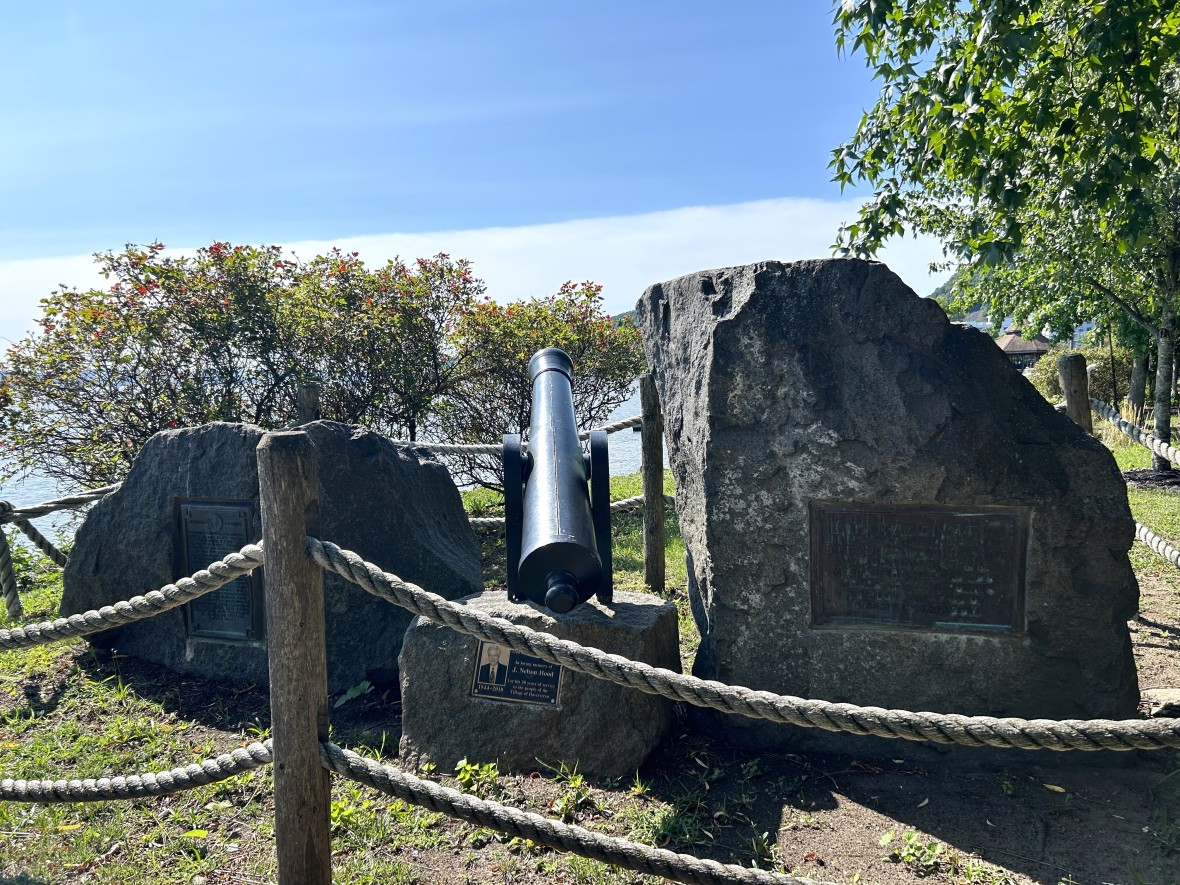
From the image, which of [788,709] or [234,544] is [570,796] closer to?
[788,709]

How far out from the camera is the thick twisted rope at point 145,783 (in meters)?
2.42

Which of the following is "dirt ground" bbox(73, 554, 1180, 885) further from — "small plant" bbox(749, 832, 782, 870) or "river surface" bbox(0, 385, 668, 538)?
"river surface" bbox(0, 385, 668, 538)

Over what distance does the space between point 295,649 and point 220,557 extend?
2.91 meters

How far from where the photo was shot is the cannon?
3455mm

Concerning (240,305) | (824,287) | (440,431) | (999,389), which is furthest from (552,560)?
(440,431)

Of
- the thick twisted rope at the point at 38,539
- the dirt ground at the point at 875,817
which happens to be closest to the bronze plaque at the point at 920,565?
the dirt ground at the point at 875,817

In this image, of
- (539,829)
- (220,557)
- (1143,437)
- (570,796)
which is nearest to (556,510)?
(570,796)

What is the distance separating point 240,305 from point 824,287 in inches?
239

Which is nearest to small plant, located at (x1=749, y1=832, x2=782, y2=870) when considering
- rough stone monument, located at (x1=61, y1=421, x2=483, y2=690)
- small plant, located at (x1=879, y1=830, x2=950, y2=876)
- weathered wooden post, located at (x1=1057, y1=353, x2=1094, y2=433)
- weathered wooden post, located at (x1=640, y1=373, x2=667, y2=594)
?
small plant, located at (x1=879, y1=830, x2=950, y2=876)

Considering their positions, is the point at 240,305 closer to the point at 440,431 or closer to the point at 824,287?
the point at 440,431

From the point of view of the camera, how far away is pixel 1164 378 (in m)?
10.4

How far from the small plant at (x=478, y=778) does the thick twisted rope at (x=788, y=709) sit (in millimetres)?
1467

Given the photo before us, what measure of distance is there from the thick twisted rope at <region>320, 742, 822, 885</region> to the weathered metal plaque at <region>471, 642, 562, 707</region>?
134 cm

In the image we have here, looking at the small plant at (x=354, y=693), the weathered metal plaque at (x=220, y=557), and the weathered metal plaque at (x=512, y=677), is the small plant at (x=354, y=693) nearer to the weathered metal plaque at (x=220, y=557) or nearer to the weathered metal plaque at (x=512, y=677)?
the weathered metal plaque at (x=220, y=557)
